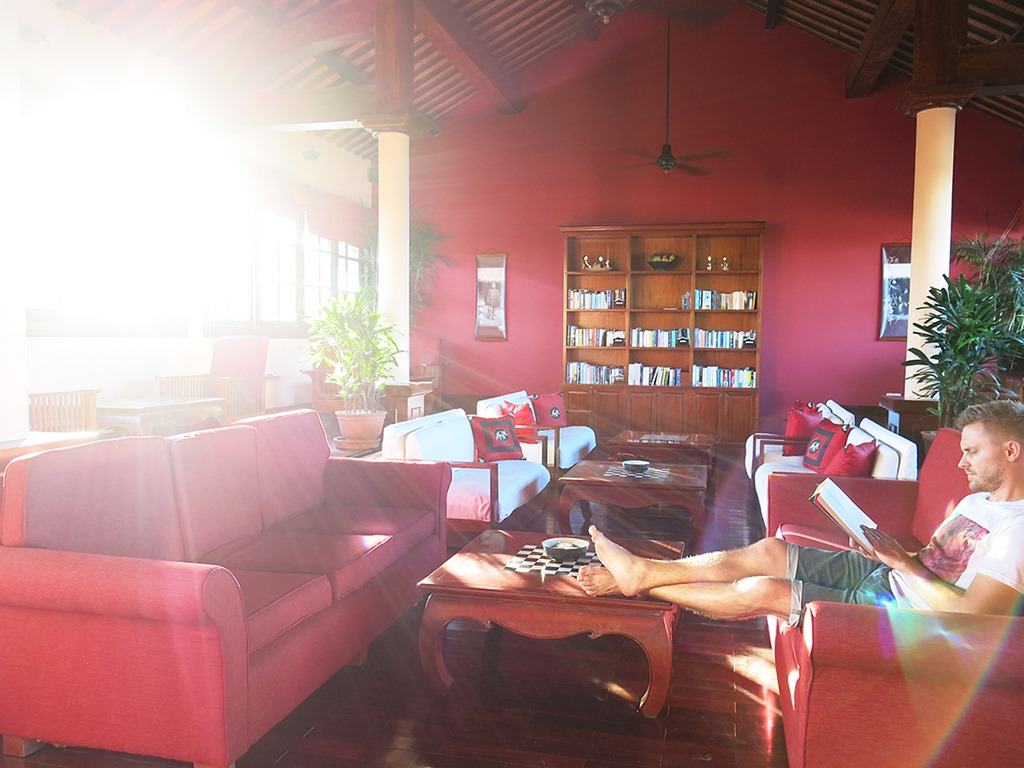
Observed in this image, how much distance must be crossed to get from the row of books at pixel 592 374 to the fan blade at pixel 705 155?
8.47 feet

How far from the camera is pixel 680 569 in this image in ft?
8.08

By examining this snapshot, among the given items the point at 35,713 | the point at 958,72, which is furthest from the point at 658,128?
the point at 35,713

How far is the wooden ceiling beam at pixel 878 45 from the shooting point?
6406 mm

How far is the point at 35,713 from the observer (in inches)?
84.0

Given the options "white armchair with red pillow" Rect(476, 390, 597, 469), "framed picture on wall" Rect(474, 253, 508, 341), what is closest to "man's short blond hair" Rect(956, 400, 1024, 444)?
"white armchair with red pillow" Rect(476, 390, 597, 469)

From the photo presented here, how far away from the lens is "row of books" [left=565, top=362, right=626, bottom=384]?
911cm

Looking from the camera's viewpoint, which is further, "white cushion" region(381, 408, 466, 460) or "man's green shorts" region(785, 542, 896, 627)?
"white cushion" region(381, 408, 466, 460)

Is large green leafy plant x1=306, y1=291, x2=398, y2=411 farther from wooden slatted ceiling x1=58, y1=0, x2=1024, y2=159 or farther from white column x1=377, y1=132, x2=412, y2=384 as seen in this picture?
wooden slatted ceiling x1=58, y1=0, x2=1024, y2=159

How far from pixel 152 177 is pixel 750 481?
618 cm

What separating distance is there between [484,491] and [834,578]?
217 cm

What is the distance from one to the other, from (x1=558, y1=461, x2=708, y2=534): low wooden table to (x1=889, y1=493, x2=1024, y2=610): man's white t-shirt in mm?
2176

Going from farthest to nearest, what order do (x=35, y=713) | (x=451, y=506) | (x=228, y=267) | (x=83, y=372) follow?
(x=228, y=267), (x=83, y=372), (x=451, y=506), (x=35, y=713)

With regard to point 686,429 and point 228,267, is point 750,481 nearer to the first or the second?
point 686,429

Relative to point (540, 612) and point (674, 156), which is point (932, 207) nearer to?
point (674, 156)
